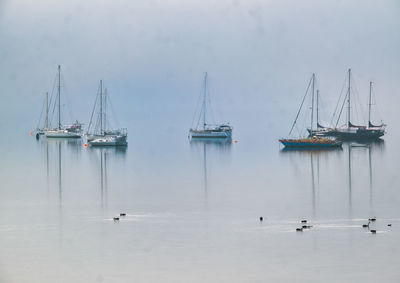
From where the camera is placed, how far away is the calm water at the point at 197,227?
2406 cm

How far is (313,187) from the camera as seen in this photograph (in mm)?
48812

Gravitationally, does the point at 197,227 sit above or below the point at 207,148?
below

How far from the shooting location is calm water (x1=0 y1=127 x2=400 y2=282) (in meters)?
24.1

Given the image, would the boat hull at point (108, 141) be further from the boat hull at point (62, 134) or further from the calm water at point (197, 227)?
the calm water at point (197, 227)

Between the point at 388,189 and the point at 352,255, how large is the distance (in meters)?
22.3

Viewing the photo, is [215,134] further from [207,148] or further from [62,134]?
[207,148]

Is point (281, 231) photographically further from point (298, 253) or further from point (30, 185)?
point (30, 185)

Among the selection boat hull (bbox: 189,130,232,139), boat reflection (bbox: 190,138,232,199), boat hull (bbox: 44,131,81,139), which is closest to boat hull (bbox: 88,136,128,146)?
boat reflection (bbox: 190,138,232,199)

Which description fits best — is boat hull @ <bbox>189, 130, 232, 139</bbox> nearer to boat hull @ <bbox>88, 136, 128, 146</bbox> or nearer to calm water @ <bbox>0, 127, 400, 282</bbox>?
boat hull @ <bbox>88, 136, 128, 146</bbox>

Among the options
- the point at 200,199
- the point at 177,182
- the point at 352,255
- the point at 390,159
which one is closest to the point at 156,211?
the point at 200,199

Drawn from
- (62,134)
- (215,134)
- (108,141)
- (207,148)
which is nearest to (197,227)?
(108,141)

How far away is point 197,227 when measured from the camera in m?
31.4

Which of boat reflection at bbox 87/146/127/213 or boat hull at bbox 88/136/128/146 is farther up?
boat hull at bbox 88/136/128/146

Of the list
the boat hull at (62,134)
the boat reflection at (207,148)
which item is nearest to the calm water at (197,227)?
the boat reflection at (207,148)
